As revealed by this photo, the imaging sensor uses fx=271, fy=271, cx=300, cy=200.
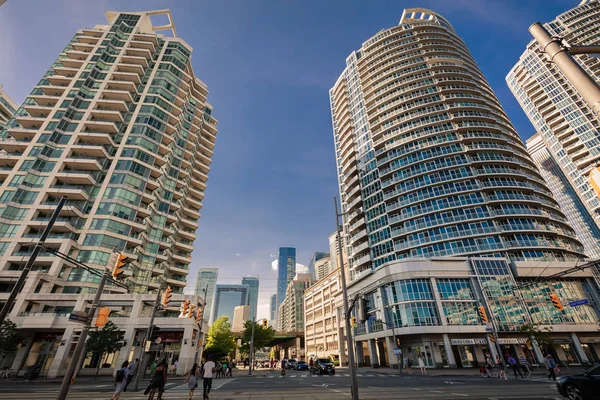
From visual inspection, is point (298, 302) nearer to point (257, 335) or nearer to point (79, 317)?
point (257, 335)

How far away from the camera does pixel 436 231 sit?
168 feet

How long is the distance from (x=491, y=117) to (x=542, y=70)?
153 ft

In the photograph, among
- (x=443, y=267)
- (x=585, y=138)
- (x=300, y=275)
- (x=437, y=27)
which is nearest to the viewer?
(x=443, y=267)

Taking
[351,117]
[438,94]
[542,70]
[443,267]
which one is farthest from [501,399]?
[542,70]

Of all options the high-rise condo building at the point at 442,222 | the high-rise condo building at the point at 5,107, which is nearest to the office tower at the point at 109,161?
the high-rise condo building at the point at 5,107

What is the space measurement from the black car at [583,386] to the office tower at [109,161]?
4886 centimetres

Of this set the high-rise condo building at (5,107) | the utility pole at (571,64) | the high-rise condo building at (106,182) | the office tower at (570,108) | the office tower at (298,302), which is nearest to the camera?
the utility pole at (571,64)

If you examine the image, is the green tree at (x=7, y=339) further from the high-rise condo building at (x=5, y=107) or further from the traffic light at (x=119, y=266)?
the high-rise condo building at (x=5, y=107)

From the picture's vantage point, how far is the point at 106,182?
46500mm

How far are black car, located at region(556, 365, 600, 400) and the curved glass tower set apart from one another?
3552cm

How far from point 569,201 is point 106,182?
157 meters

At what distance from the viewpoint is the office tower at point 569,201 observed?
102938 mm

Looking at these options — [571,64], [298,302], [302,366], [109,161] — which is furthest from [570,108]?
[298,302]

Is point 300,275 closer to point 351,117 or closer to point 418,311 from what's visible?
point 351,117
